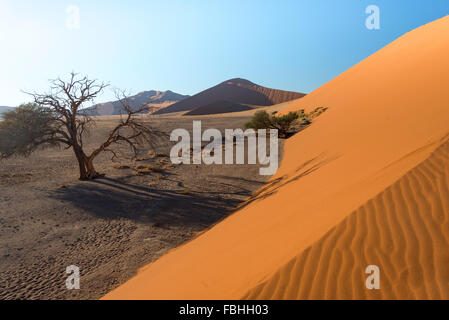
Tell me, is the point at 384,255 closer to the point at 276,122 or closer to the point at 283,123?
the point at 283,123

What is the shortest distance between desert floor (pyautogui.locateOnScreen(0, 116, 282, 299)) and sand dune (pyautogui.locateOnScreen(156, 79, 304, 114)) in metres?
72.7

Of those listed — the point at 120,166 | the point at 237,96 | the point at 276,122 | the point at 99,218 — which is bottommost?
the point at 99,218

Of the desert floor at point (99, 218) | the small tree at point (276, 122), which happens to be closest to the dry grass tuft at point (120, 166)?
the desert floor at point (99, 218)

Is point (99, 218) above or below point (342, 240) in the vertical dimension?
below

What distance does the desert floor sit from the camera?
537 cm

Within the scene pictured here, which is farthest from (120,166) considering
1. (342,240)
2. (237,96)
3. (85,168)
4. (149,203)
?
(237,96)

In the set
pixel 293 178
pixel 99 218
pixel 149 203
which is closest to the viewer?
pixel 99 218

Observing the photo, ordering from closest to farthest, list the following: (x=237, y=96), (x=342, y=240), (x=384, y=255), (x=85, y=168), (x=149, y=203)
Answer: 1. (x=384, y=255)
2. (x=342, y=240)
3. (x=149, y=203)
4. (x=85, y=168)
5. (x=237, y=96)

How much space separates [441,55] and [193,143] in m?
15.9

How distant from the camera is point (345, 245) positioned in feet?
10.2

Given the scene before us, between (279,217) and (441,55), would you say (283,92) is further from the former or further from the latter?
(279,217)

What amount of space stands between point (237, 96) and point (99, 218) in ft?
287

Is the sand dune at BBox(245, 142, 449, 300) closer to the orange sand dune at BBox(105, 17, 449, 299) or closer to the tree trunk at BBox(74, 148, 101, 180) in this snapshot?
the orange sand dune at BBox(105, 17, 449, 299)

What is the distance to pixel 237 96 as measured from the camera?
92.4 m
